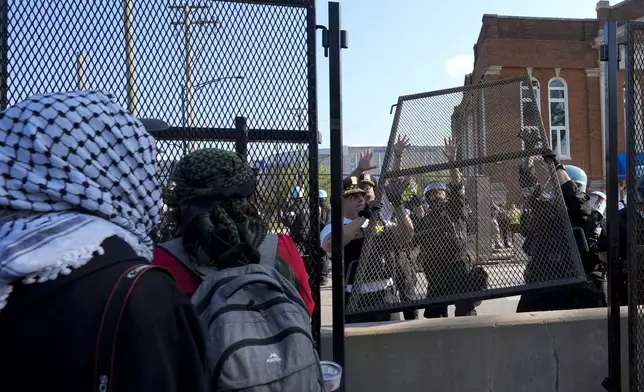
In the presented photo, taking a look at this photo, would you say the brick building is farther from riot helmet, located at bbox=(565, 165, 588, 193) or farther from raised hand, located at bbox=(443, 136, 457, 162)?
raised hand, located at bbox=(443, 136, 457, 162)

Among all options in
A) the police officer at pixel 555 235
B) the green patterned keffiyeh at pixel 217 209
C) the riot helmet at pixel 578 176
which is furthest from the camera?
the riot helmet at pixel 578 176

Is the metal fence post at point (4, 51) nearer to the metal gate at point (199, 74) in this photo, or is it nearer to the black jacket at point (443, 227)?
the metal gate at point (199, 74)

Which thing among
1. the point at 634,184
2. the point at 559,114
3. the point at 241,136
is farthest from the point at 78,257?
the point at 559,114

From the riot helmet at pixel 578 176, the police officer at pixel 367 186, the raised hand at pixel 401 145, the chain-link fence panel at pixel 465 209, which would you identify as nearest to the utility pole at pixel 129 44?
the chain-link fence panel at pixel 465 209

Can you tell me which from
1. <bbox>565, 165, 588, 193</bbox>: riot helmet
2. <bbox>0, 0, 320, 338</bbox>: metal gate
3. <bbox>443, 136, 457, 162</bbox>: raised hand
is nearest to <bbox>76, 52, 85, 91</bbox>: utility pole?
<bbox>0, 0, 320, 338</bbox>: metal gate

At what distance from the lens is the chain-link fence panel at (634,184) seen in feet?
10.0

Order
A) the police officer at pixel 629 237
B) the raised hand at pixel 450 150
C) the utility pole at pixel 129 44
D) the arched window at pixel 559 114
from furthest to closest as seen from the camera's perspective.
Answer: the arched window at pixel 559 114 < the raised hand at pixel 450 150 < the police officer at pixel 629 237 < the utility pole at pixel 129 44

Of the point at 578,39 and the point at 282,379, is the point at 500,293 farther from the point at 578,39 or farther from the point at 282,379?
the point at 578,39

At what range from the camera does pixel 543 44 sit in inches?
974

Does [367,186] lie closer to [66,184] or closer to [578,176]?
[578,176]

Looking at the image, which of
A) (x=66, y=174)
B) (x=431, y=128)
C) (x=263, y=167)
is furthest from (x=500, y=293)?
(x=66, y=174)

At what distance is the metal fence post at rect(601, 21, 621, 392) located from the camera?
3.08 m

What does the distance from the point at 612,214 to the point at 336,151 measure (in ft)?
5.64

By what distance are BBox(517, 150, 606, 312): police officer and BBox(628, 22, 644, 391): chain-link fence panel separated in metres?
0.27
